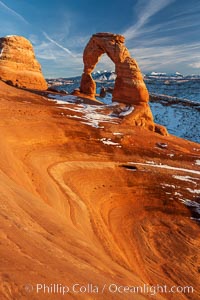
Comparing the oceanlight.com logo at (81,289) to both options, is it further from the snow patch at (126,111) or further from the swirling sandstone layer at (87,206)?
the snow patch at (126,111)

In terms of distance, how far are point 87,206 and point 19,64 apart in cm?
2460

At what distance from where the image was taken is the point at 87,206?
33.8 ft

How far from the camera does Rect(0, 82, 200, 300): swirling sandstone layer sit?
14.1 ft

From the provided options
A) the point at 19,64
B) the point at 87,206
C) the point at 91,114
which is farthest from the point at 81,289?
the point at 19,64

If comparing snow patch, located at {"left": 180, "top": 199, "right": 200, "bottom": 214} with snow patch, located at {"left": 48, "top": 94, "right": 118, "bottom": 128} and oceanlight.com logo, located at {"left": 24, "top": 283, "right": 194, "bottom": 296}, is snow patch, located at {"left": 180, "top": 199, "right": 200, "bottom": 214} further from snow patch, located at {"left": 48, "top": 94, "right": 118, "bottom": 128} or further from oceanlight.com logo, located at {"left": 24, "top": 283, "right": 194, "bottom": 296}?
oceanlight.com logo, located at {"left": 24, "top": 283, "right": 194, "bottom": 296}

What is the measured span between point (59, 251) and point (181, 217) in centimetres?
895

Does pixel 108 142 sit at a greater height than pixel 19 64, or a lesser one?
lesser

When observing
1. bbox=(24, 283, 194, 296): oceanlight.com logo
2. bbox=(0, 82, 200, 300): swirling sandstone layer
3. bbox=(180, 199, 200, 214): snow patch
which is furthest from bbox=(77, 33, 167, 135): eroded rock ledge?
bbox=(24, 283, 194, 296): oceanlight.com logo

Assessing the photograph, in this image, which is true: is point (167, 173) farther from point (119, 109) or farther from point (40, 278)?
point (40, 278)

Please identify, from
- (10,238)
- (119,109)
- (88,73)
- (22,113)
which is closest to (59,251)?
(10,238)

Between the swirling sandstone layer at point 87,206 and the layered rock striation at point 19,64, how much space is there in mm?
10905

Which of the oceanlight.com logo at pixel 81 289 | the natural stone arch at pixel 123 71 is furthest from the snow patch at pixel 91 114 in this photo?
the oceanlight.com logo at pixel 81 289

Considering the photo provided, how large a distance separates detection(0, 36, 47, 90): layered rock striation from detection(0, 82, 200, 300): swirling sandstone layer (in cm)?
1090

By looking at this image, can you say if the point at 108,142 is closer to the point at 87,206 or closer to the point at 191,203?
the point at 191,203
